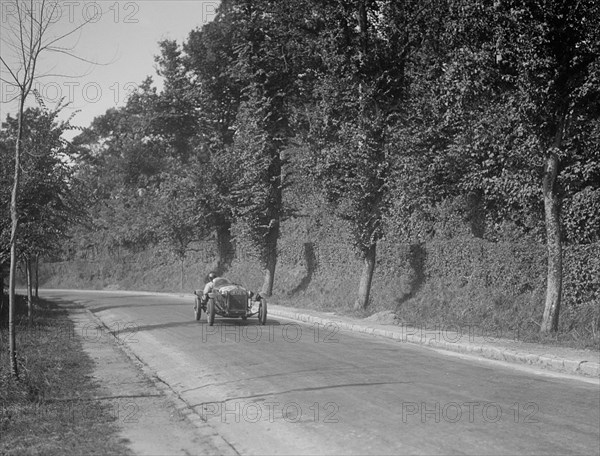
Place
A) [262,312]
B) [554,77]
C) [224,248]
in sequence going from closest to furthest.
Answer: [554,77] → [262,312] → [224,248]

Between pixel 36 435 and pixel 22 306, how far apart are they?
20076 mm

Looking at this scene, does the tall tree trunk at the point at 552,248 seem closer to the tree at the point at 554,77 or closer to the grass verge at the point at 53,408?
the tree at the point at 554,77

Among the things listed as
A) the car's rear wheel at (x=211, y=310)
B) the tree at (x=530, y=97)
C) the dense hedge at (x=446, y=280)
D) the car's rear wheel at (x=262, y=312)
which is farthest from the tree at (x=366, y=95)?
the car's rear wheel at (x=211, y=310)

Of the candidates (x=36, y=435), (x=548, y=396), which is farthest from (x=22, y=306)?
(x=548, y=396)

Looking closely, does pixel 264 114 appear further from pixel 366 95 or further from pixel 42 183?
pixel 42 183

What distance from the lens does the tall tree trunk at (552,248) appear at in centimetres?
1394

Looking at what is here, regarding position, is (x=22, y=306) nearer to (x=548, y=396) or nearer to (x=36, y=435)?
(x=36, y=435)

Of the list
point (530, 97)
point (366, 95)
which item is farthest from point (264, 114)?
point (530, 97)

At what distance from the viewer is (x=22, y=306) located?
970 inches

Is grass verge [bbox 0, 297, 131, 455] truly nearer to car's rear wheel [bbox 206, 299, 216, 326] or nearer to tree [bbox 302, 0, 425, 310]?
car's rear wheel [bbox 206, 299, 216, 326]

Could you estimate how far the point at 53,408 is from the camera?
312 inches

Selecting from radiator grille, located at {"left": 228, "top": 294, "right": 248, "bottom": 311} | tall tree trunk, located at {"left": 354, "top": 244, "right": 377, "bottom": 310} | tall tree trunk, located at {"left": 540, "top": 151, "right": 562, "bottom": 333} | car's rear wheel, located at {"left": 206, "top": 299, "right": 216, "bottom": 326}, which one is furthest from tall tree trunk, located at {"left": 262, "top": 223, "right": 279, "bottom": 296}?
tall tree trunk, located at {"left": 540, "top": 151, "right": 562, "bottom": 333}

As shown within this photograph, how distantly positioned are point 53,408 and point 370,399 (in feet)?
14.2

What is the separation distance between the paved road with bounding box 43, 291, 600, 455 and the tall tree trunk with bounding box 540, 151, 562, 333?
11.2 feet
